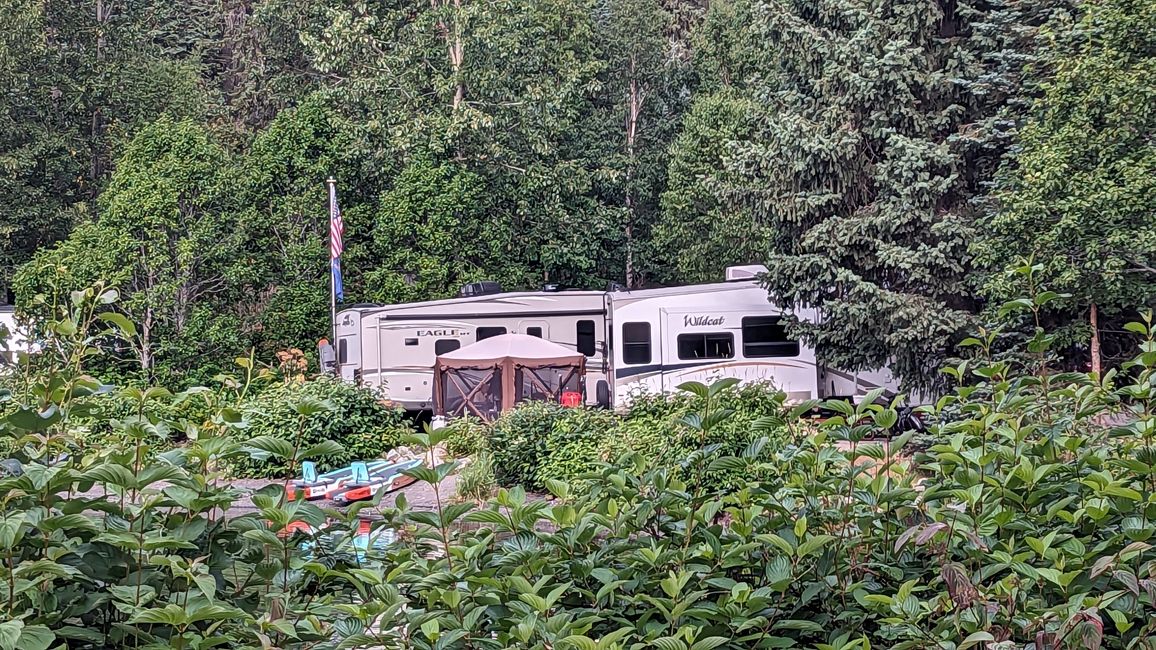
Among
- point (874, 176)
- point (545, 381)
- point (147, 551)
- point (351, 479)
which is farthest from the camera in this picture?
point (545, 381)

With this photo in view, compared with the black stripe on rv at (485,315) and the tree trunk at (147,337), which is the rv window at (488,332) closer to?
the black stripe on rv at (485,315)

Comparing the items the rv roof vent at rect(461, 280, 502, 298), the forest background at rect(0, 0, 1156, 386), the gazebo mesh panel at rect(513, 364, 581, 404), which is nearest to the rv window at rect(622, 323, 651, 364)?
the gazebo mesh panel at rect(513, 364, 581, 404)

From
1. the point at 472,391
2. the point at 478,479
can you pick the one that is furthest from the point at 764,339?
the point at 478,479

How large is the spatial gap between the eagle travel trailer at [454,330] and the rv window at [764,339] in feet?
8.60

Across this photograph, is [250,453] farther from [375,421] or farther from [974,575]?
[375,421]

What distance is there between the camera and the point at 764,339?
20.5 m

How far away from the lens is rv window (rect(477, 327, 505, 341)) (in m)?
21.5

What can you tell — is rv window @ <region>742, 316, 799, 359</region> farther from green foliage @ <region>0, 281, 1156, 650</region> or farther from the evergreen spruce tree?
green foliage @ <region>0, 281, 1156, 650</region>

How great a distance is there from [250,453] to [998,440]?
197cm

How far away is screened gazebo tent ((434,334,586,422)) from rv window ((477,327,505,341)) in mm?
1887

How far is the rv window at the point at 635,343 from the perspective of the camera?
20453 mm

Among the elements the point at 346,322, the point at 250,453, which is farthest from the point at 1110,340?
the point at 250,453

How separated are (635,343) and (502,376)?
2708 mm

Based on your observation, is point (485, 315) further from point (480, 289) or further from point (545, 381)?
point (545, 381)
